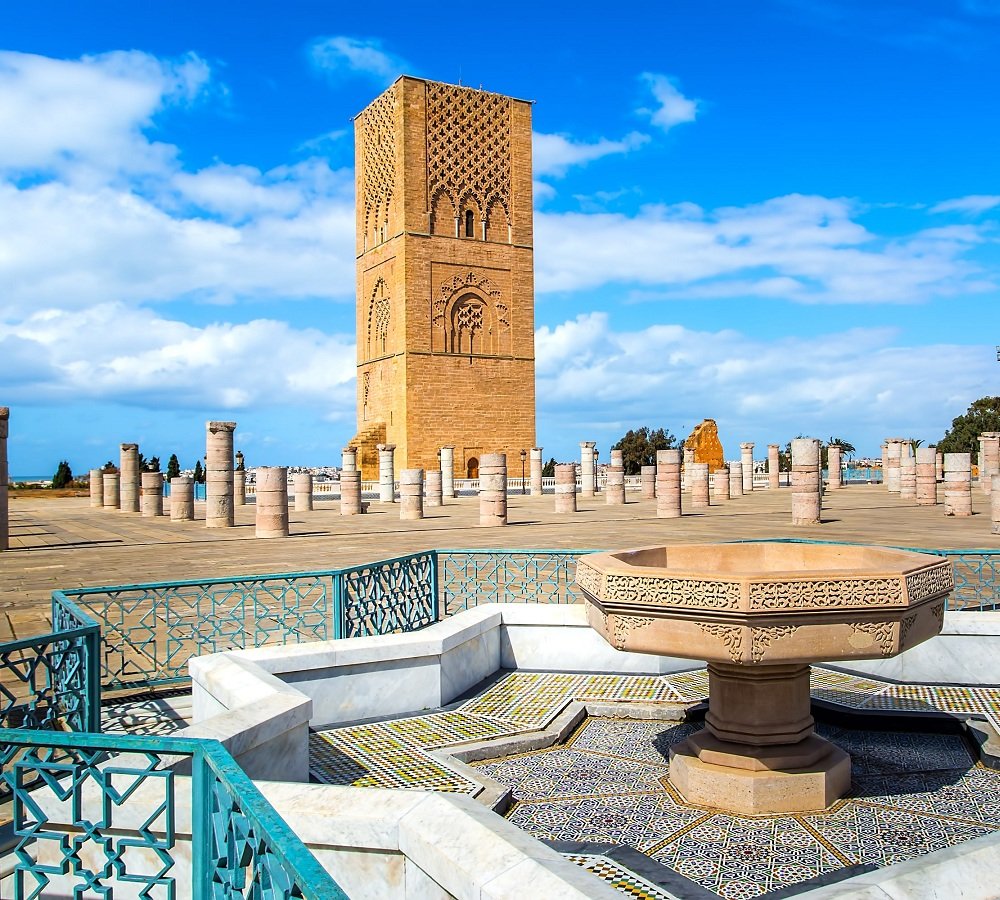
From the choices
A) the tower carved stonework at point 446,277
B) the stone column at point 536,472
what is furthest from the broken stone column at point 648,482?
the tower carved stonework at point 446,277

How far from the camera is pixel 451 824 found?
2.21 meters

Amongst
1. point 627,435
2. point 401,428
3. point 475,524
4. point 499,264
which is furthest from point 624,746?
point 627,435

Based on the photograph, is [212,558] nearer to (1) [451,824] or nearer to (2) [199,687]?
(2) [199,687]

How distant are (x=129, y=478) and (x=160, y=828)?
21820 mm

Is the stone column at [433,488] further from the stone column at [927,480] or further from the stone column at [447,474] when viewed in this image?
the stone column at [927,480]

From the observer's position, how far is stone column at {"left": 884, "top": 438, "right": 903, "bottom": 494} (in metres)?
29.5

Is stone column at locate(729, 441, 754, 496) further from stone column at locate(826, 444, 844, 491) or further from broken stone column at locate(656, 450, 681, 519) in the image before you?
broken stone column at locate(656, 450, 681, 519)

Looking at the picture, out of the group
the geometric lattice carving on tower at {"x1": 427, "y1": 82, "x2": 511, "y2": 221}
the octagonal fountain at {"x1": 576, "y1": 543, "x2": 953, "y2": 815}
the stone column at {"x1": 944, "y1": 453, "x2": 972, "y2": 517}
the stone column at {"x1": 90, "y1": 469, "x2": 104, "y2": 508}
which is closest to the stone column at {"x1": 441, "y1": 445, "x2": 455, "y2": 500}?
the stone column at {"x1": 90, "y1": 469, "x2": 104, "y2": 508}

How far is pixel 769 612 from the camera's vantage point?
297 cm

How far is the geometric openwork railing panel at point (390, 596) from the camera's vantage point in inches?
202

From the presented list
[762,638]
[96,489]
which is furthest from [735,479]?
[762,638]

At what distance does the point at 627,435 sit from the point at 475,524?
31.9m

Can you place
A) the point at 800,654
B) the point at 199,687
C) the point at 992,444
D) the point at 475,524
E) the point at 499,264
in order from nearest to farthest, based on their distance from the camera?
the point at 800,654 → the point at 199,687 → the point at 475,524 → the point at 992,444 → the point at 499,264

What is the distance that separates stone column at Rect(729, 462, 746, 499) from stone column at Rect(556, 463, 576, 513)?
8.51m
